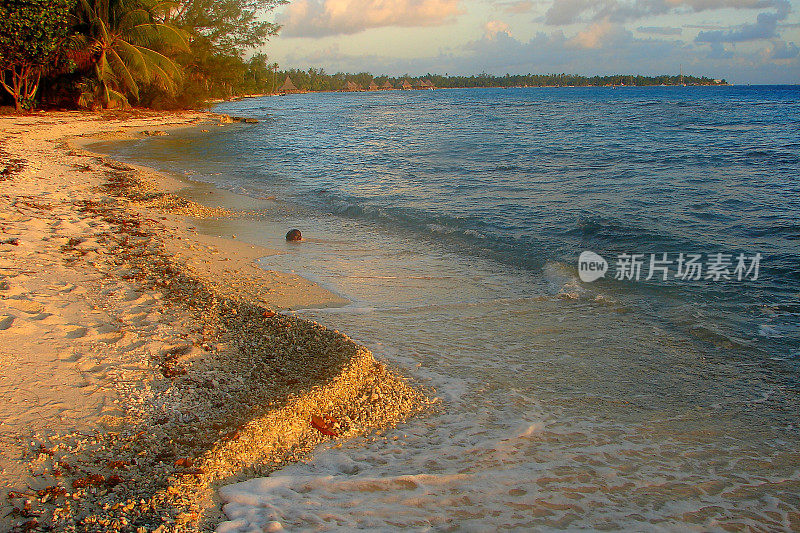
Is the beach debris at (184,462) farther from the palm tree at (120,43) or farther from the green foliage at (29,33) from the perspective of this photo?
the palm tree at (120,43)

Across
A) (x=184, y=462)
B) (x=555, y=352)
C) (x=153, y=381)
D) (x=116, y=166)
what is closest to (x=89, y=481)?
(x=184, y=462)

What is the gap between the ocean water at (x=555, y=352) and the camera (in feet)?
10.1

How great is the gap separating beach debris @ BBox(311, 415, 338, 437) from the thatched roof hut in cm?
16418

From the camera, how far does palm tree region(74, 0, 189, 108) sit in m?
29.9

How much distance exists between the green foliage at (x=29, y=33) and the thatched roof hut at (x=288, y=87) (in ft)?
448

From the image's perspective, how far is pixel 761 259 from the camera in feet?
26.7

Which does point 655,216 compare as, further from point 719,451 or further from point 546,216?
point 719,451

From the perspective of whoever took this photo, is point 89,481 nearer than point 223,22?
Yes

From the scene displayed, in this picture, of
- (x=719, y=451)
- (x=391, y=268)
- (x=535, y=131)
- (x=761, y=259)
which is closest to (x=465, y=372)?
(x=719, y=451)

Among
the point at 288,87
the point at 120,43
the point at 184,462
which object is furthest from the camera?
the point at 288,87

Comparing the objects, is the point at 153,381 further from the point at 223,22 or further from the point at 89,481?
the point at 223,22

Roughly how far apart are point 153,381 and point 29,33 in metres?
26.5

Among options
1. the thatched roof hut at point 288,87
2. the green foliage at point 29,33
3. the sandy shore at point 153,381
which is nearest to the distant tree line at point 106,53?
the green foliage at point 29,33

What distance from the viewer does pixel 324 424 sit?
3.65 meters
